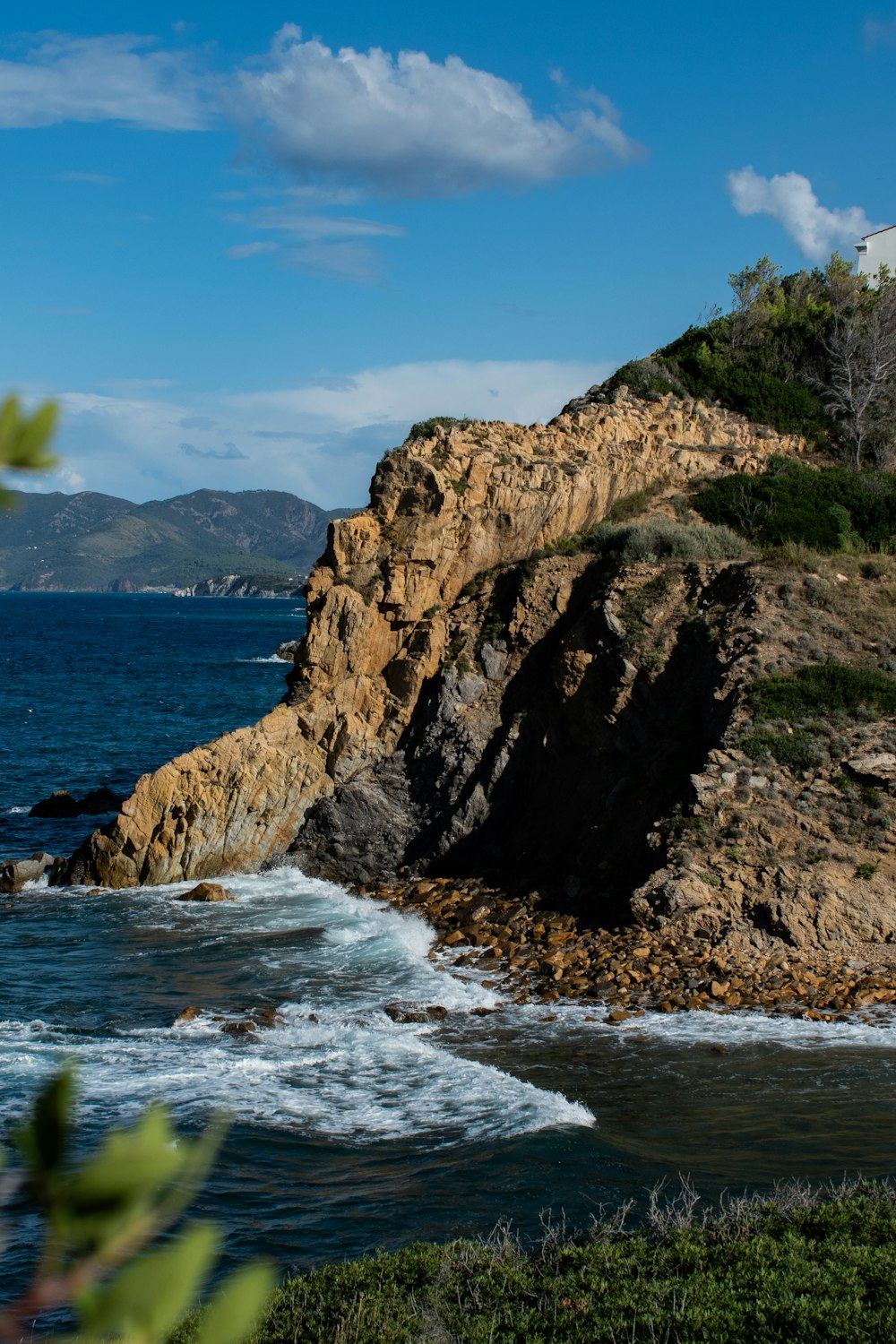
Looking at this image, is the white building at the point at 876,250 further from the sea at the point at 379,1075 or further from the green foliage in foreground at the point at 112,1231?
the green foliage in foreground at the point at 112,1231

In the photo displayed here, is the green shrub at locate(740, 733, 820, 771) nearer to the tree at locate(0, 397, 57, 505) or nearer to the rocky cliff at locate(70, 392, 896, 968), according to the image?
the rocky cliff at locate(70, 392, 896, 968)

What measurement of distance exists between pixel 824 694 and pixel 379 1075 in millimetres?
10555

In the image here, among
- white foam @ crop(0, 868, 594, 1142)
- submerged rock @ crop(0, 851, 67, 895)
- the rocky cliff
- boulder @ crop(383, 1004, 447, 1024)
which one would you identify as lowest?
submerged rock @ crop(0, 851, 67, 895)

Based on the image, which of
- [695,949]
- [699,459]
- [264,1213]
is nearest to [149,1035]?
[264,1213]

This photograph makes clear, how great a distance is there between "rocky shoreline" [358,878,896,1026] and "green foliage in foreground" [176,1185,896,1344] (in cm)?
637

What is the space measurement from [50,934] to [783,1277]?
50.4 feet

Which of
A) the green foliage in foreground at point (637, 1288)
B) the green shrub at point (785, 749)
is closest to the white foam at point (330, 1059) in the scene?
the green foliage in foreground at point (637, 1288)

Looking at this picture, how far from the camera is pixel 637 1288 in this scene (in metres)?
8.71

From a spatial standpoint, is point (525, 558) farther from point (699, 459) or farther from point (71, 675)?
point (71, 675)

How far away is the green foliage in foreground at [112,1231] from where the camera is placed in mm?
1563

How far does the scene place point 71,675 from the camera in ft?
216

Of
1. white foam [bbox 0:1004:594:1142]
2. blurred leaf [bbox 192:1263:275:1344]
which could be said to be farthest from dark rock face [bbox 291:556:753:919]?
blurred leaf [bbox 192:1263:275:1344]

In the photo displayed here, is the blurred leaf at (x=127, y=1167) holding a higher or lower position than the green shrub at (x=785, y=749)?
higher

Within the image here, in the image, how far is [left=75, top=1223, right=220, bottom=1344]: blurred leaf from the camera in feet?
5.24
